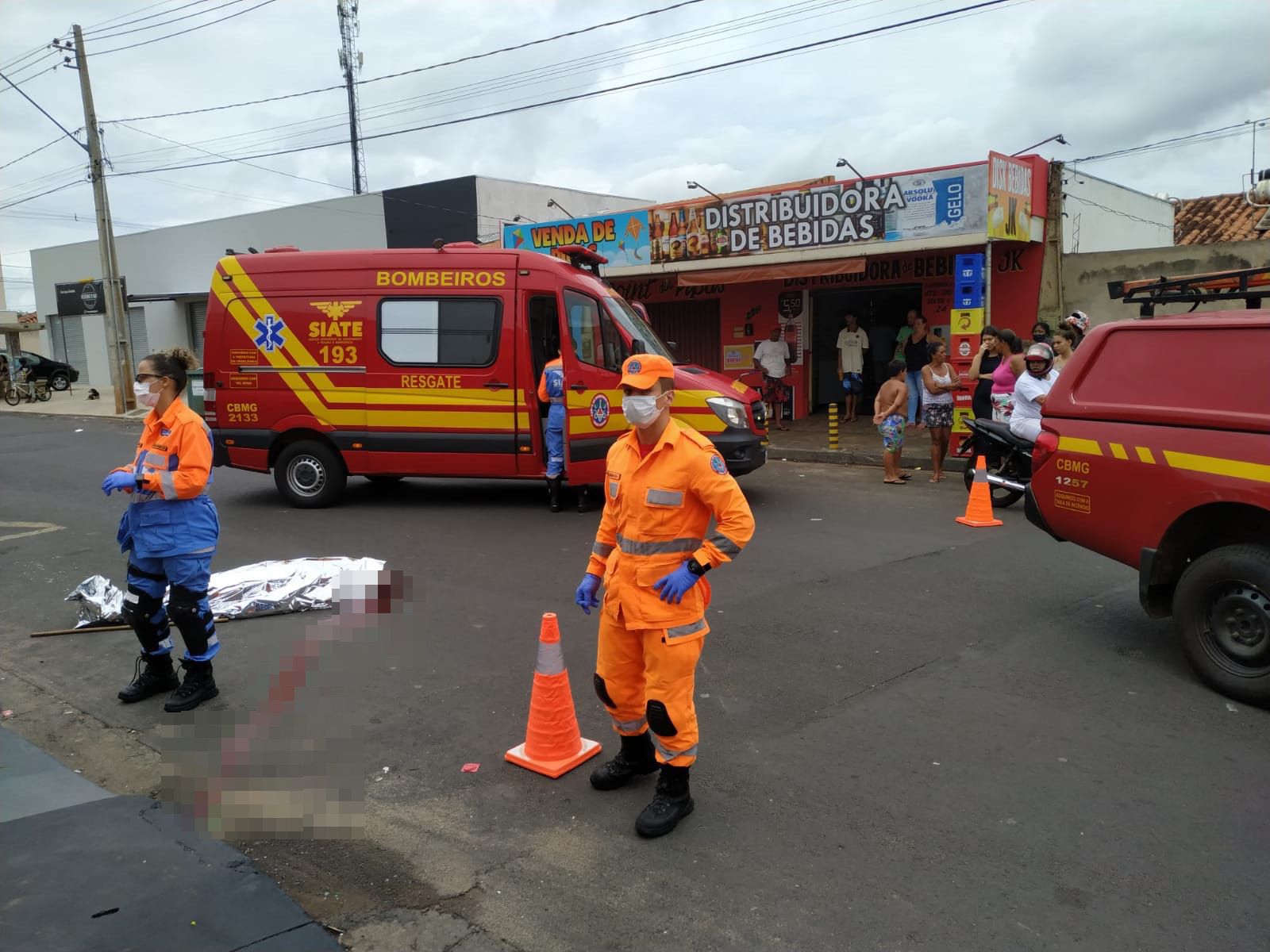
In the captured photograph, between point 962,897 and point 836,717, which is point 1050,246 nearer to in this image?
point 836,717

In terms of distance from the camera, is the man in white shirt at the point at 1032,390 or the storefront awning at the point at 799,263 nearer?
the man in white shirt at the point at 1032,390

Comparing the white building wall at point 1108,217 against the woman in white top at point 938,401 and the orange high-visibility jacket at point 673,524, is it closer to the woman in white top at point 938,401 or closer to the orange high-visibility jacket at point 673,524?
the woman in white top at point 938,401

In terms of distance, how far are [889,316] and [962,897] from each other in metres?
15.0

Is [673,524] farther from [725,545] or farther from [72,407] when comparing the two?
[72,407]

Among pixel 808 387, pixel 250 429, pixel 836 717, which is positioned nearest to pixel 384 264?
pixel 250 429

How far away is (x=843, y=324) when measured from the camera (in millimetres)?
17391

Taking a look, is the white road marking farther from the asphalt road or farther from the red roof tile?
the red roof tile

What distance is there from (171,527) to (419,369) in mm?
5346

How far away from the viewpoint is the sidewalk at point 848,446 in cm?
1303

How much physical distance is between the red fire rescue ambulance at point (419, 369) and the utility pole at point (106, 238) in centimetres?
1461

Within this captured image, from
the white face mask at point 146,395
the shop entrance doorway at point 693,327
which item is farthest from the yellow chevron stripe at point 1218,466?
the shop entrance doorway at point 693,327

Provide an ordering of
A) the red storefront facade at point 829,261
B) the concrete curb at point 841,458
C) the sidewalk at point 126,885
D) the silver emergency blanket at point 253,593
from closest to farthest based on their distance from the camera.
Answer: the sidewalk at point 126,885 → the silver emergency blanket at point 253,593 → the concrete curb at point 841,458 → the red storefront facade at point 829,261

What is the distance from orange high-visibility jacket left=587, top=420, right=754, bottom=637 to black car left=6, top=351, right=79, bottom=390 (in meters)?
32.0

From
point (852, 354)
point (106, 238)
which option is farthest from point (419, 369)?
point (106, 238)
